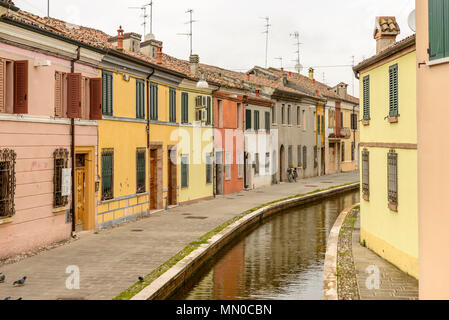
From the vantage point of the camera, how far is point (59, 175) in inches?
589

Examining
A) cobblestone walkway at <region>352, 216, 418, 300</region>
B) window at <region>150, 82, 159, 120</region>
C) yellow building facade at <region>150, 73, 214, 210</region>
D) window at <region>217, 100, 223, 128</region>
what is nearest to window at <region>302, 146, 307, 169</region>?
window at <region>217, 100, 223, 128</region>

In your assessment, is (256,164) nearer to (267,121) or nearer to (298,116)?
(267,121)

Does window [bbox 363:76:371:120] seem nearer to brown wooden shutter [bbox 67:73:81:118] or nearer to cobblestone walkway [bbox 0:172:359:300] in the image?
cobblestone walkway [bbox 0:172:359:300]

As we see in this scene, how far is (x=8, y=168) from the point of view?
12695 mm

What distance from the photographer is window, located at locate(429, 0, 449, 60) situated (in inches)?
255

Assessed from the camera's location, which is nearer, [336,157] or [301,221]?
[301,221]

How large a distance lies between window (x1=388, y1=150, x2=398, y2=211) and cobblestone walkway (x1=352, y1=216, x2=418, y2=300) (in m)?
1.48

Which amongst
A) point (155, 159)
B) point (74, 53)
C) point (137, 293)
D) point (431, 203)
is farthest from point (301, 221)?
point (431, 203)

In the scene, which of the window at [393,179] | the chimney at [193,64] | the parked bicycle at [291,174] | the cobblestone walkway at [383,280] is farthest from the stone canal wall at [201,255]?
the parked bicycle at [291,174]

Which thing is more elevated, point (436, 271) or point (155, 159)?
point (155, 159)

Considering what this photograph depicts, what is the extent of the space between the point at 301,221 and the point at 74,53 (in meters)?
11.8

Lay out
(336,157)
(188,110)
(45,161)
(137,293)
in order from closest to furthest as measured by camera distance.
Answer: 1. (137,293)
2. (45,161)
3. (188,110)
4. (336,157)

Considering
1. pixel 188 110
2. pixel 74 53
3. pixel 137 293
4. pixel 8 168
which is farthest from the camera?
pixel 188 110
